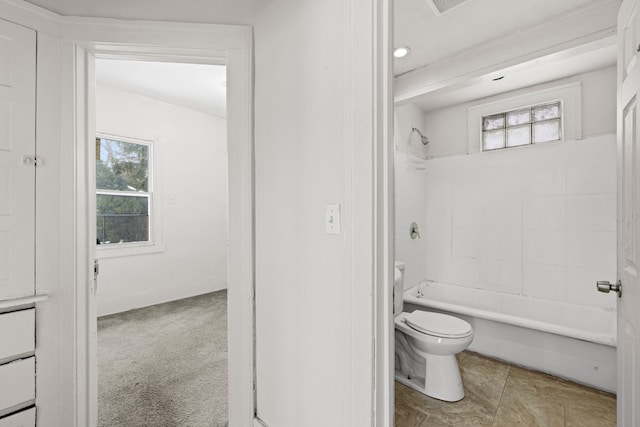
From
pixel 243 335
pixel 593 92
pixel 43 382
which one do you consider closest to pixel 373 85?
pixel 243 335

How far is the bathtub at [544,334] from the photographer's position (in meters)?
2.03

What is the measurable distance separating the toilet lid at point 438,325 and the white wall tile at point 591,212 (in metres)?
1.50

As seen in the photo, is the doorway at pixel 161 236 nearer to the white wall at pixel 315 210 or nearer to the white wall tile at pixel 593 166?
the white wall at pixel 315 210

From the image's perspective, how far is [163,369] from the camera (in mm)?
2229

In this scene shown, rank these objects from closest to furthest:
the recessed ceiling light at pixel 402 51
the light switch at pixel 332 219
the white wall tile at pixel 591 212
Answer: the light switch at pixel 332 219, the recessed ceiling light at pixel 402 51, the white wall tile at pixel 591 212

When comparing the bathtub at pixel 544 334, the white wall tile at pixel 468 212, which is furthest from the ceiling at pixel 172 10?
the white wall tile at pixel 468 212

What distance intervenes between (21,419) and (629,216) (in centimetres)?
258

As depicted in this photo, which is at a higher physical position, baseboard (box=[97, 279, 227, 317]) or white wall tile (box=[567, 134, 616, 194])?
white wall tile (box=[567, 134, 616, 194])

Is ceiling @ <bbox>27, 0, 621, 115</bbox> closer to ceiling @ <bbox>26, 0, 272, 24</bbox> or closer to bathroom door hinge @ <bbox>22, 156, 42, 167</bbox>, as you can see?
ceiling @ <bbox>26, 0, 272, 24</bbox>

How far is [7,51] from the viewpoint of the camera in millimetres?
1314

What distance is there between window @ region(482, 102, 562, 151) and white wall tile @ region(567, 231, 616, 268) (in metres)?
0.91

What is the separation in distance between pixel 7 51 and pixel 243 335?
66.5 inches

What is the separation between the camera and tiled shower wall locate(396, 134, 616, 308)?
2.53 metres

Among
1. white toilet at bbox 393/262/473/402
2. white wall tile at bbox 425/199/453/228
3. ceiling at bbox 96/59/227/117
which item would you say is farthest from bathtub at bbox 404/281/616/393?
ceiling at bbox 96/59/227/117
